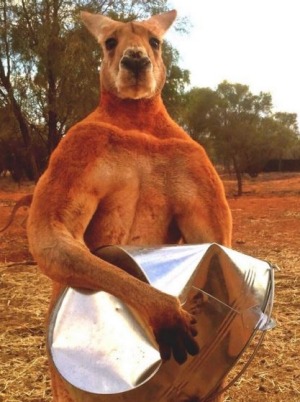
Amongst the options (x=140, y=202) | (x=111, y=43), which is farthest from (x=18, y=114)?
(x=140, y=202)

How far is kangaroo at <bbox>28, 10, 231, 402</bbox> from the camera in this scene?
2061 millimetres

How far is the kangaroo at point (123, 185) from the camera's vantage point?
2.06m

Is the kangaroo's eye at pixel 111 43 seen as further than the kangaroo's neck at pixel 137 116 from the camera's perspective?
Yes

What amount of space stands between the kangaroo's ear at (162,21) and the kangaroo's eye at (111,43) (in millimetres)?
253

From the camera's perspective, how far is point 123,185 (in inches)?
86.1

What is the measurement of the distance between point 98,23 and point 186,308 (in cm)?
156

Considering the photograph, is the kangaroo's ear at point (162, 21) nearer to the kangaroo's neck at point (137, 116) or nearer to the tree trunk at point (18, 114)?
the kangaroo's neck at point (137, 116)

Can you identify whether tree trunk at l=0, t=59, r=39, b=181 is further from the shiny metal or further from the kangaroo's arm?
the shiny metal

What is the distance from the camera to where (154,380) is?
184cm

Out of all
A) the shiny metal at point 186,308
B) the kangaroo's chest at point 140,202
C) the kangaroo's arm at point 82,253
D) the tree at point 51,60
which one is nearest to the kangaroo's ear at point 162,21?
the kangaroo's chest at point 140,202

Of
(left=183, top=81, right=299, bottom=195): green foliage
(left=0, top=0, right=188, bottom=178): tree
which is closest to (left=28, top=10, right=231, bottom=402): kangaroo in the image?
(left=0, top=0, right=188, bottom=178): tree

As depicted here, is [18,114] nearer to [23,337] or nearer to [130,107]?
[23,337]

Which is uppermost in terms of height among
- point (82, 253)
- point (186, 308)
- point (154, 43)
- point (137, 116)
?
point (154, 43)

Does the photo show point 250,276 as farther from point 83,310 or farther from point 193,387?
point 83,310
